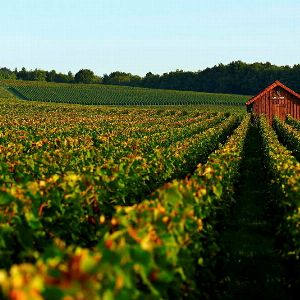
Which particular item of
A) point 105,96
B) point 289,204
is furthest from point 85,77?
point 289,204

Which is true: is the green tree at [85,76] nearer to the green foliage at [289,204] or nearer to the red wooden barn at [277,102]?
the red wooden barn at [277,102]

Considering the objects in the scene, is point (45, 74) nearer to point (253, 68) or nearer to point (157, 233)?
point (253, 68)

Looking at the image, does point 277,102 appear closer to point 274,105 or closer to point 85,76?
point 274,105

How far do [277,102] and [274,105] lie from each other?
40 cm

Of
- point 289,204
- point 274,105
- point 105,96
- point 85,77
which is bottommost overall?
point 105,96

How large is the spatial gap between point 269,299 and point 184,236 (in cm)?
332

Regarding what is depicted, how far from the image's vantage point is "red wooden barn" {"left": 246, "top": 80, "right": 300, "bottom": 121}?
57969mm

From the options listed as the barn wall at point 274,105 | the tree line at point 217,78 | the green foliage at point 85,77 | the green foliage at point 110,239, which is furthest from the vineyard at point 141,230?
the green foliage at point 85,77

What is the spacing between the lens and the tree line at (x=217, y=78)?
156375 millimetres

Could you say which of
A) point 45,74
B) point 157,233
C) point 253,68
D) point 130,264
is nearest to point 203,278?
point 157,233

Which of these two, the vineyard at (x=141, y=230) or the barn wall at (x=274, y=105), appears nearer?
the vineyard at (x=141, y=230)

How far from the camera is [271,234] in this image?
14766mm

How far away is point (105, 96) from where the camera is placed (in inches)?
Answer: 5044

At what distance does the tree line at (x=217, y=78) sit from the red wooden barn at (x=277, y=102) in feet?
285
